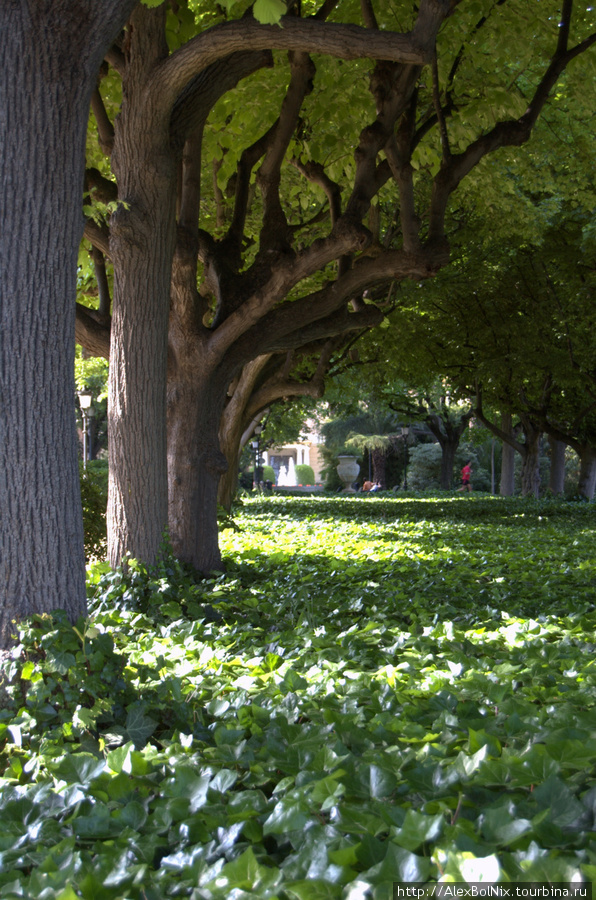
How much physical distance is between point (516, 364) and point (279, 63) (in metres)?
10.9

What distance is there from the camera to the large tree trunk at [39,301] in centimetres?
349

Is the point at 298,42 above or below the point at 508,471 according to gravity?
above

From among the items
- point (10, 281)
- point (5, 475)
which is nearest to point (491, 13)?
point (10, 281)

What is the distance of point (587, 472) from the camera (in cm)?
2519

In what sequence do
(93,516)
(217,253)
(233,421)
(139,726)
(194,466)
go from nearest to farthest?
(139,726)
(194,466)
(217,253)
(93,516)
(233,421)

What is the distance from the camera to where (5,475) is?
137 inches

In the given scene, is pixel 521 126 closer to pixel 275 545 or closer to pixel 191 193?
pixel 191 193

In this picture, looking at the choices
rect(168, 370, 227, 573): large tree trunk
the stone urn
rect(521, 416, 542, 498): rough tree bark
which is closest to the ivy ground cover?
rect(168, 370, 227, 573): large tree trunk

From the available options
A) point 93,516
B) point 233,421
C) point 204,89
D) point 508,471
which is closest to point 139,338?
point 204,89

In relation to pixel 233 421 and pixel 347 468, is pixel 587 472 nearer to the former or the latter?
pixel 233 421

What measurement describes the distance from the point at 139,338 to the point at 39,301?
8.21ft

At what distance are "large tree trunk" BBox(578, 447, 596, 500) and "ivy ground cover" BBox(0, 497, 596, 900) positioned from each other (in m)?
20.5

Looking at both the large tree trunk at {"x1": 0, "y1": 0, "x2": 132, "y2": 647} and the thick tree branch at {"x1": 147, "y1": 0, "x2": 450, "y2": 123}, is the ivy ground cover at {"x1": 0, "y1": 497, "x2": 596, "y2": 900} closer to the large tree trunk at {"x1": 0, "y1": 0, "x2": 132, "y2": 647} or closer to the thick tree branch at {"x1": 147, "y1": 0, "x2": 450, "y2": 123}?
the large tree trunk at {"x1": 0, "y1": 0, "x2": 132, "y2": 647}

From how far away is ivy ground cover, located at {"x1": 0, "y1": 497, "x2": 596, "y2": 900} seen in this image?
169 cm
